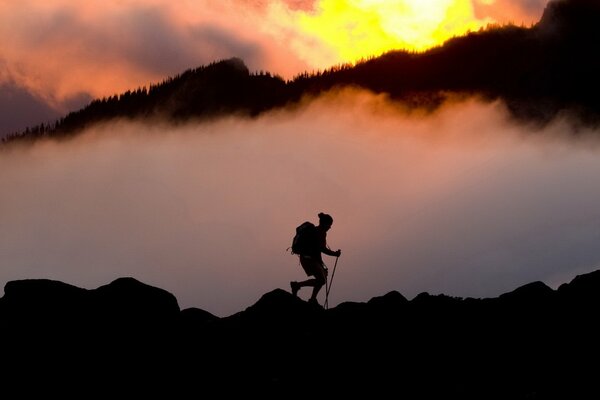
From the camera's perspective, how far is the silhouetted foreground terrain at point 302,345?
1994cm

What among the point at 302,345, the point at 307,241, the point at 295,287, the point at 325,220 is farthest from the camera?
the point at 295,287

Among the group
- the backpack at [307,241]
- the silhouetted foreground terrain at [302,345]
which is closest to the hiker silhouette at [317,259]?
the backpack at [307,241]

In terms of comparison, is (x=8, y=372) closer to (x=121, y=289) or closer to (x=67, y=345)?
(x=67, y=345)

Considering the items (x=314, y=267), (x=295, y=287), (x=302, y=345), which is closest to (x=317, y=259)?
(x=314, y=267)

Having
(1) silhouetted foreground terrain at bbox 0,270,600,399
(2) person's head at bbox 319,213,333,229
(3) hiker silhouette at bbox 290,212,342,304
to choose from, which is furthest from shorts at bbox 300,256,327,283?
(1) silhouetted foreground terrain at bbox 0,270,600,399

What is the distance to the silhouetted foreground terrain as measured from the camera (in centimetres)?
1994

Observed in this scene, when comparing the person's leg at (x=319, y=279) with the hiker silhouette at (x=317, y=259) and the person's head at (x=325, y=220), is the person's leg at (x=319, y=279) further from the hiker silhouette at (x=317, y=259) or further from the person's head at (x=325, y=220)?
the person's head at (x=325, y=220)

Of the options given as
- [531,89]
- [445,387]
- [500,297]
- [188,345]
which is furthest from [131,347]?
[531,89]

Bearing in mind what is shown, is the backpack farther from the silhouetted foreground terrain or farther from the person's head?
the silhouetted foreground terrain

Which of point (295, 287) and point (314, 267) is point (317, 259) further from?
point (295, 287)

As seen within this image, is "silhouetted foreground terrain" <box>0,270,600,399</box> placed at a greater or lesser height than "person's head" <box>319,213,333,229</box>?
lesser

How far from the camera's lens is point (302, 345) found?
853 inches

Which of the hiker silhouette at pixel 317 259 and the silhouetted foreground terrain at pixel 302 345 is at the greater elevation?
the hiker silhouette at pixel 317 259

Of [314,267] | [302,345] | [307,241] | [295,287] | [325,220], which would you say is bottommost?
[302,345]
